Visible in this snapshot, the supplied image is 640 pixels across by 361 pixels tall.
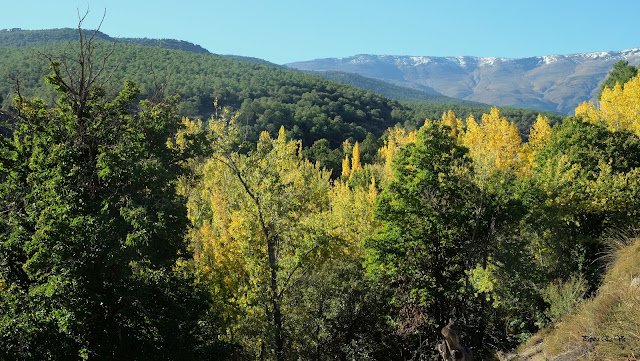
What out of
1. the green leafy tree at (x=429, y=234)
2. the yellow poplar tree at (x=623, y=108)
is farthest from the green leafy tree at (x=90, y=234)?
the yellow poplar tree at (x=623, y=108)

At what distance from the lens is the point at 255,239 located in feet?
57.0

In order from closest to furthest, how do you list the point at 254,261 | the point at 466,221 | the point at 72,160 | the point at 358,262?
the point at 72,160 < the point at 254,261 < the point at 466,221 < the point at 358,262

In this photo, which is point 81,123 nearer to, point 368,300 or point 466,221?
point 368,300

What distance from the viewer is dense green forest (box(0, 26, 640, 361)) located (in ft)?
39.0

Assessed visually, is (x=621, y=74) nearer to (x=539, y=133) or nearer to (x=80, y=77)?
(x=539, y=133)

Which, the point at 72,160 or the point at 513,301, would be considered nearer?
the point at 72,160

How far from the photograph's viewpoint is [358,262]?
21766 mm

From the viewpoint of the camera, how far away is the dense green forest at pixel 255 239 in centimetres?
A: 1190

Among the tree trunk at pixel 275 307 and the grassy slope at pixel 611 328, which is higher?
the grassy slope at pixel 611 328

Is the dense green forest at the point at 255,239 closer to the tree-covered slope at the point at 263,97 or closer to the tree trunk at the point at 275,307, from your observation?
the tree trunk at the point at 275,307

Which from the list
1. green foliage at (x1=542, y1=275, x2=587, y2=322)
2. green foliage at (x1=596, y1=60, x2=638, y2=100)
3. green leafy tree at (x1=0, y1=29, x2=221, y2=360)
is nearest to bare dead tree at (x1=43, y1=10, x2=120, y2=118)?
green leafy tree at (x1=0, y1=29, x2=221, y2=360)

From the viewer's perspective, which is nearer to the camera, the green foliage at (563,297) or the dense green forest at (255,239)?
the dense green forest at (255,239)

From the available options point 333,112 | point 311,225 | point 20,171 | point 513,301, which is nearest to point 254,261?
point 311,225

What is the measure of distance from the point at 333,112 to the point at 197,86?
4708 cm
